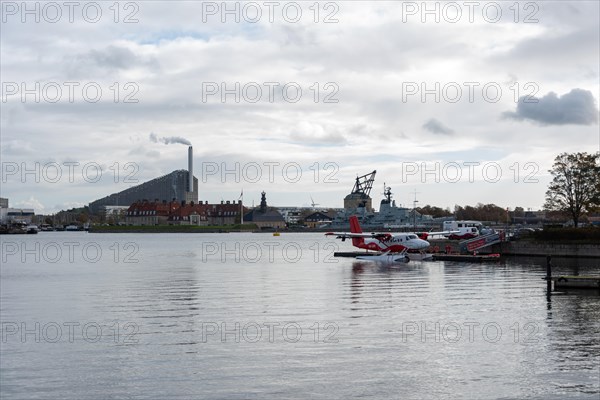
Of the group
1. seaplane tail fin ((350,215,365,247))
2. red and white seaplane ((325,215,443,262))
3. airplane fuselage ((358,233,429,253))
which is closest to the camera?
red and white seaplane ((325,215,443,262))

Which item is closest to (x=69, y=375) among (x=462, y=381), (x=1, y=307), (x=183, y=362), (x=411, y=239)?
(x=183, y=362)

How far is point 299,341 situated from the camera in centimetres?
2541

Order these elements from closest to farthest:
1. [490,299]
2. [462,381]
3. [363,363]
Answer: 1. [462,381]
2. [363,363]
3. [490,299]

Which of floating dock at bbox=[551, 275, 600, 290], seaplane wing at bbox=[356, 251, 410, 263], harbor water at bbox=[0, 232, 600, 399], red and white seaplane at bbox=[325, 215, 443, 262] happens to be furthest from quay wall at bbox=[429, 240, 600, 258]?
floating dock at bbox=[551, 275, 600, 290]

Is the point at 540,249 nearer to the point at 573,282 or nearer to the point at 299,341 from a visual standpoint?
the point at 573,282

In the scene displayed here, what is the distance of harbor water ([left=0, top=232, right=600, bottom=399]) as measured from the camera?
19391mm

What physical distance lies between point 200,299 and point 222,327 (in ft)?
32.2

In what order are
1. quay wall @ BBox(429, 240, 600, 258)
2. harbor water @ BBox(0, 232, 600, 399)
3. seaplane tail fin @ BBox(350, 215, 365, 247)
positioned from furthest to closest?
1. seaplane tail fin @ BBox(350, 215, 365, 247)
2. quay wall @ BBox(429, 240, 600, 258)
3. harbor water @ BBox(0, 232, 600, 399)

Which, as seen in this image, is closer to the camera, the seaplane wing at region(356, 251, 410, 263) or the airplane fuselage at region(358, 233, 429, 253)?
the seaplane wing at region(356, 251, 410, 263)

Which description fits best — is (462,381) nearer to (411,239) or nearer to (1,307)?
(1,307)

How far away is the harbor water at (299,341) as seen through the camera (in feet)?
63.6

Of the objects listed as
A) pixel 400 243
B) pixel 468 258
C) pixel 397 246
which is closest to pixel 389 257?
pixel 397 246

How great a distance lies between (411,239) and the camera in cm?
7012

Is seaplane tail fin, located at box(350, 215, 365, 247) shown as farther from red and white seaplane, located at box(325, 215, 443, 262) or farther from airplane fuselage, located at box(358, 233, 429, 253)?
airplane fuselage, located at box(358, 233, 429, 253)
